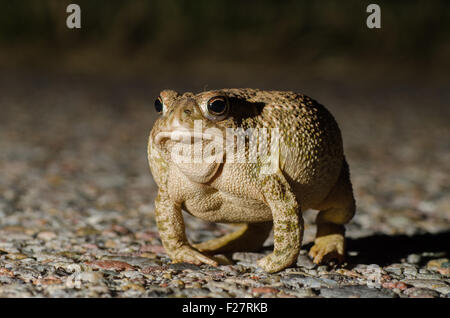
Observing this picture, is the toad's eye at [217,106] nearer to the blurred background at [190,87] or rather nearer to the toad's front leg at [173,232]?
the toad's front leg at [173,232]

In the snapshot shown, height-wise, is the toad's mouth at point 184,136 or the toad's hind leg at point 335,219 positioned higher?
the toad's mouth at point 184,136

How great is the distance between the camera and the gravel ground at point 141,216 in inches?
120

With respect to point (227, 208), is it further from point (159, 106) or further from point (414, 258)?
point (414, 258)

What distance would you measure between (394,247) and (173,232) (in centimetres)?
159

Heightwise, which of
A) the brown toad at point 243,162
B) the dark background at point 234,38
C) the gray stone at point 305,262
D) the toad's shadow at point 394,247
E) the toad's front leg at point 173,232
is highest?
the dark background at point 234,38

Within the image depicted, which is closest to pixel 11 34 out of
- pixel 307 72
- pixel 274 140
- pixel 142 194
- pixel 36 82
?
pixel 36 82

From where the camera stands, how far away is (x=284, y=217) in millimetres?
3037

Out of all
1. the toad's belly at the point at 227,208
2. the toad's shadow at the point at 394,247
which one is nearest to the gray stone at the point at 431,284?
the toad's shadow at the point at 394,247

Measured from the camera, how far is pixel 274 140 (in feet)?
9.98

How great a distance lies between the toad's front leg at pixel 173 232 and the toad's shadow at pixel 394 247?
905 mm

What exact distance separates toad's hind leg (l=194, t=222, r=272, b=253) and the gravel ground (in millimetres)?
87

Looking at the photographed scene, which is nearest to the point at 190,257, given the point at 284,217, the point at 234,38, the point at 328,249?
the point at 284,217
